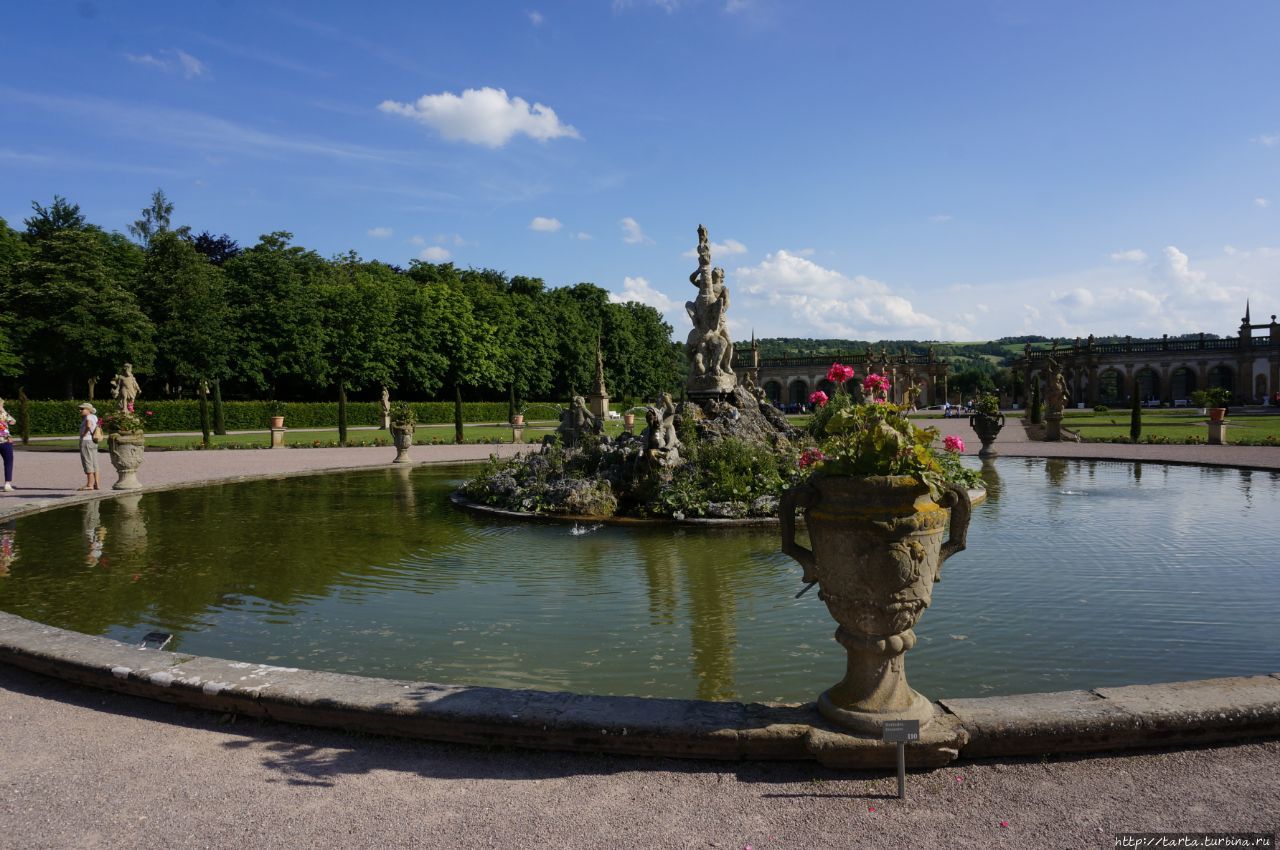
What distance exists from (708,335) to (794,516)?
48.4 ft

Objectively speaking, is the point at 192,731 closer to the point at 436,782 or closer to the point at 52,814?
the point at 52,814

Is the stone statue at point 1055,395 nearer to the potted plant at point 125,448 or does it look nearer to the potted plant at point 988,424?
the potted plant at point 988,424

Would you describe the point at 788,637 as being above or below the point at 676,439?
below

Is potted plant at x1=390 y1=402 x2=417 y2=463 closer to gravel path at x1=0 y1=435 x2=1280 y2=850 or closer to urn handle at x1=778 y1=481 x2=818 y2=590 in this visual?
gravel path at x1=0 y1=435 x2=1280 y2=850

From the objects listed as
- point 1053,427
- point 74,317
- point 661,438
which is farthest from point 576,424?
point 74,317

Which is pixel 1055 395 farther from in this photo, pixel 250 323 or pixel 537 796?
pixel 250 323

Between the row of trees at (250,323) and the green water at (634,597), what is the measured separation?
1105 inches

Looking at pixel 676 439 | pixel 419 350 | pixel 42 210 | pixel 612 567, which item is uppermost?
pixel 42 210

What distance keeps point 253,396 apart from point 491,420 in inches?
659

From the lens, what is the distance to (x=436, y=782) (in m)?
4.16

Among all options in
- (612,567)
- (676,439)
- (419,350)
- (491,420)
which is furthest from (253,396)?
(612,567)

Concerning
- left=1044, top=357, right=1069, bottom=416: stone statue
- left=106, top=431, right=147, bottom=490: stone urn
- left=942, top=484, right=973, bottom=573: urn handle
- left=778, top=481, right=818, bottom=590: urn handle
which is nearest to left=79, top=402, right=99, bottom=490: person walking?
left=106, top=431, right=147, bottom=490: stone urn

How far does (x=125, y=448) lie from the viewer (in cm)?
1834

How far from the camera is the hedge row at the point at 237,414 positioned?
40.1 m
